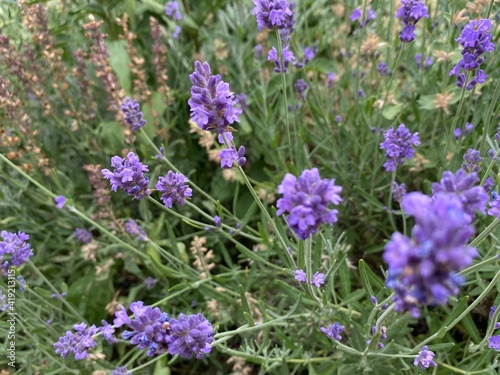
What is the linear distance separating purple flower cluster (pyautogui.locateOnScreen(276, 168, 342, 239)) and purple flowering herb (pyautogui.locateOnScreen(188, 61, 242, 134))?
383mm

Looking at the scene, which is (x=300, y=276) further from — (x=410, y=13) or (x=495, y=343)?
(x=410, y=13)

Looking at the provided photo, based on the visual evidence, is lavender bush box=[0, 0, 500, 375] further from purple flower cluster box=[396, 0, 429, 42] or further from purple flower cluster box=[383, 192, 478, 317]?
purple flower cluster box=[383, 192, 478, 317]

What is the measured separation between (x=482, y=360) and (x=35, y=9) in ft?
8.35

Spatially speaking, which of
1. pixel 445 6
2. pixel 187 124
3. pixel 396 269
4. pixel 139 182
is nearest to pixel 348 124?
pixel 445 6

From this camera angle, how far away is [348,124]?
3000 mm

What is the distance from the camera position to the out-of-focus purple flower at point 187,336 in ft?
4.34

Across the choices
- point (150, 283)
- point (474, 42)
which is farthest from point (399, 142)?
point (150, 283)

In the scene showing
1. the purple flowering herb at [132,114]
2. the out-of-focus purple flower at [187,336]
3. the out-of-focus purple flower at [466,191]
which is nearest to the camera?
the out-of-focus purple flower at [466,191]

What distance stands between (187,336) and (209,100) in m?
0.63

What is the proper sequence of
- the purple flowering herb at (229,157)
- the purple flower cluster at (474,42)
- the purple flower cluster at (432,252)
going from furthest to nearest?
1. the purple flower cluster at (474,42)
2. the purple flowering herb at (229,157)
3. the purple flower cluster at (432,252)

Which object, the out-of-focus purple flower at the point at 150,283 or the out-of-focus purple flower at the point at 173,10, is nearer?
the out-of-focus purple flower at the point at 150,283

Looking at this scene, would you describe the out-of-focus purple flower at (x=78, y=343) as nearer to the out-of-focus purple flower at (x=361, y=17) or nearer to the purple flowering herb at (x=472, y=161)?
the purple flowering herb at (x=472, y=161)

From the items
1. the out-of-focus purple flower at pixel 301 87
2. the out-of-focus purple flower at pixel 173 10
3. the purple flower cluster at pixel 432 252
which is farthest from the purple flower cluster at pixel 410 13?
the out-of-focus purple flower at pixel 173 10

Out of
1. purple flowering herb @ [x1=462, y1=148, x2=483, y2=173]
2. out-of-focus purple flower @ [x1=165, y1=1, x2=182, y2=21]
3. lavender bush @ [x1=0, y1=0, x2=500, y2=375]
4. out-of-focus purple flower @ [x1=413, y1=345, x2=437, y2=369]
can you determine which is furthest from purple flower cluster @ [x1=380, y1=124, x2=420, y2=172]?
out-of-focus purple flower @ [x1=165, y1=1, x2=182, y2=21]
